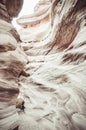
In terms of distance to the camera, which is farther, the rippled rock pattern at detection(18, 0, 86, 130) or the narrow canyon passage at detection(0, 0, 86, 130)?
the rippled rock pattern at detection(18, 0, 86, 130)

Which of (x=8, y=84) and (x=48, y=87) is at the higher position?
(x=48, y=87)

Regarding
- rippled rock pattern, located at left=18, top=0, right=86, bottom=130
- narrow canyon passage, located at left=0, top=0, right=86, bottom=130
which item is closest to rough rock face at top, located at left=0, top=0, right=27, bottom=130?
narrow canyon passage, located at left=0, top=0, right=86, bottom=130

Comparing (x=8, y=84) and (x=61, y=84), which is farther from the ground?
(x=61, y=84)

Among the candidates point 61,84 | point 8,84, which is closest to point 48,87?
point 61,84

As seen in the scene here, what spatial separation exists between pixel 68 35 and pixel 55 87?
16.6 ft

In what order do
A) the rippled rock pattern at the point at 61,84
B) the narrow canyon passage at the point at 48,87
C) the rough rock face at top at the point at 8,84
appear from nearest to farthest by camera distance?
the rough rock face at top at the point at 8,84
the narrow canyon passage at the point at 48,87
the rippled rock pattern at the point at 61,84

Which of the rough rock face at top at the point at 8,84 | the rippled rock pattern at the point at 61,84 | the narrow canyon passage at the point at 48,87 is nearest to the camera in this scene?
the rough rock face at top at the point at 8,84

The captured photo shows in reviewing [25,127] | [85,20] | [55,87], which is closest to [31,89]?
[55,87]

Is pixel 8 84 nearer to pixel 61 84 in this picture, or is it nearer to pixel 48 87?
pixel 48 87

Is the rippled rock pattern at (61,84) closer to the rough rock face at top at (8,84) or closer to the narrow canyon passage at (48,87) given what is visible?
the narrow canyon passage at (48,87)

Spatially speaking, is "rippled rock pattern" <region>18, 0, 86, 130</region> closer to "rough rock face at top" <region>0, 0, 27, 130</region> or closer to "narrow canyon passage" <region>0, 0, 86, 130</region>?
"narrow canyon passage" <region>0, 0, 86, 130</region>

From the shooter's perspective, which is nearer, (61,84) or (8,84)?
(8,84)

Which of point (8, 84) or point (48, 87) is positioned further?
point (48, 87)

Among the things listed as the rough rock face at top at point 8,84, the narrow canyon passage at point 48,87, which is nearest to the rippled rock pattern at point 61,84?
the narrow canyon passage at point 48,87
